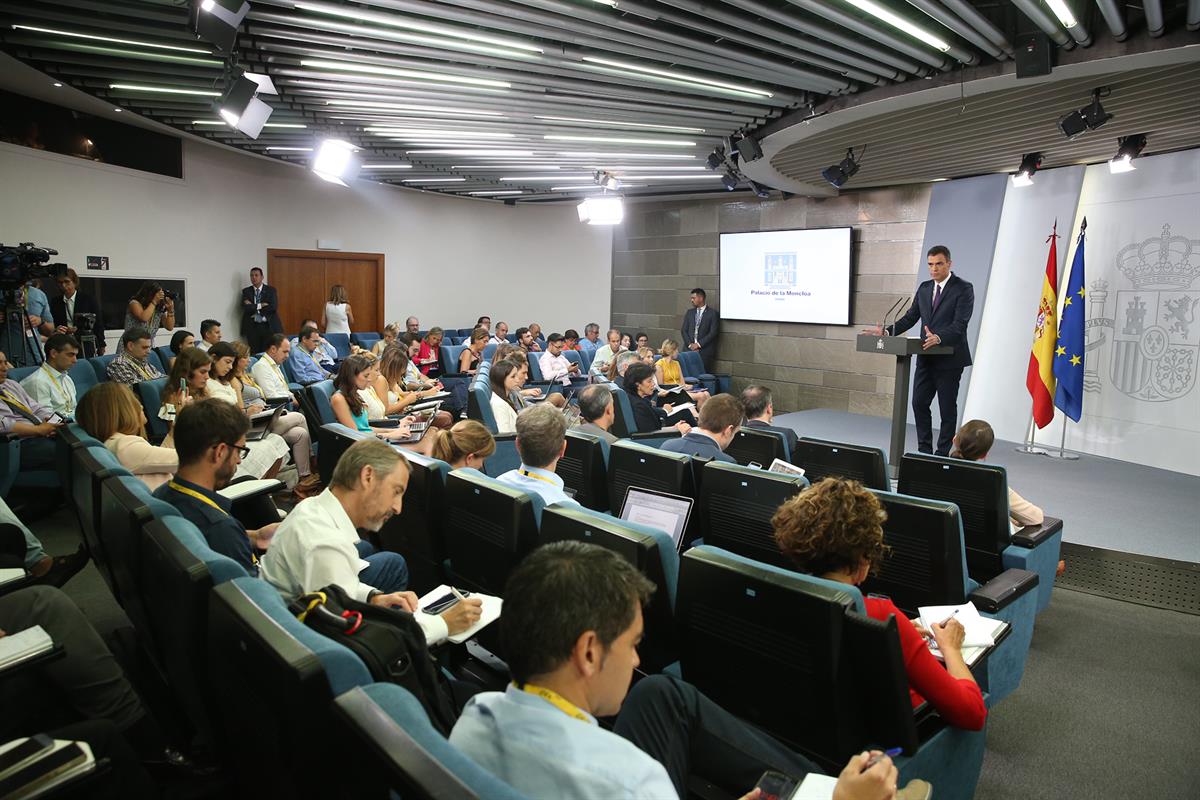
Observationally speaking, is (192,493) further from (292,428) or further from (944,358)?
(944,358)

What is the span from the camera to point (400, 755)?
98 cm

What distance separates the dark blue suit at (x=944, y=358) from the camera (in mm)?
5672

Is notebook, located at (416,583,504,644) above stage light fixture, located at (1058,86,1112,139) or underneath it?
underneath

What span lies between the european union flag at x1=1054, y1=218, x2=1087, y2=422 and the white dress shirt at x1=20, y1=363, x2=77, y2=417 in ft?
26.7

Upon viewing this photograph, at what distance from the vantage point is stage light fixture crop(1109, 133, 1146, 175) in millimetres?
6227

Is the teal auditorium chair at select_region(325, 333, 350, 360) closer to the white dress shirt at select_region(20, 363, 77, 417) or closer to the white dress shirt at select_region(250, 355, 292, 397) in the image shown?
the white dress shirt at select_region(250, 355, 292, 397)

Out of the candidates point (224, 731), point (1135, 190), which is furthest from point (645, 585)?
point (1135, 190)

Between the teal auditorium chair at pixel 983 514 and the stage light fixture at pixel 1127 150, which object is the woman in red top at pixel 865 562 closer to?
the teal auditorium chair at pixel 983 514

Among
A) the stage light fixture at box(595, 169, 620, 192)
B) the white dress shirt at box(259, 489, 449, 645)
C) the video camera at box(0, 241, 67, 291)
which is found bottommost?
the white dress shirt at box(259, 489, 449, 645)

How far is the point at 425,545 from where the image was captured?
3109mm

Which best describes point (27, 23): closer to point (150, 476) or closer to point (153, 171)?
point (150, 476)

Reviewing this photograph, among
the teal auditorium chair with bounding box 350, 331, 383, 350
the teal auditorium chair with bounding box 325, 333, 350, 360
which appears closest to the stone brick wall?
the teal auditorium chair with bounding box 350, 331, 383, 350

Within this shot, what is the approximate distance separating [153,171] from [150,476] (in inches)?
269

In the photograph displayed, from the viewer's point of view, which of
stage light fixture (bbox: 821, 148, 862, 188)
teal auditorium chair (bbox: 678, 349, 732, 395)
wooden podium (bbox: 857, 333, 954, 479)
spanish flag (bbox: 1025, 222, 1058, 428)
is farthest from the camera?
teal auditorium chair (bbox: 678, 349, 732, 395)
